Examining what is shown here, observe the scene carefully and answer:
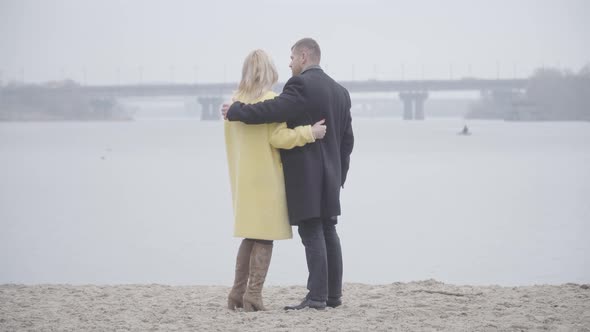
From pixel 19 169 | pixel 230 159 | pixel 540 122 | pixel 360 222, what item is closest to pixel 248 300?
pixel 230 159

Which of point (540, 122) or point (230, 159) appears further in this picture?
point (540, 122)

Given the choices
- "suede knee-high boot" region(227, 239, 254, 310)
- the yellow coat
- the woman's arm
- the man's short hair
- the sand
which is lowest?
the sand

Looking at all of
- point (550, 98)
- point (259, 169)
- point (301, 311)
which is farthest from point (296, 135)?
point (550, 98)

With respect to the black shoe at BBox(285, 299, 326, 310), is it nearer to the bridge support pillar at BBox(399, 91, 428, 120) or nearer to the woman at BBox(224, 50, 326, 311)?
the woman at BBox(224, 50, 326, 311)

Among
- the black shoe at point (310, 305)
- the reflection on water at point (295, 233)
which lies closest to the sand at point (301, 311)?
the black shoe at point (310, 305)

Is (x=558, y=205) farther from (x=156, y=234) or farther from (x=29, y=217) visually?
(x=29, y=217)

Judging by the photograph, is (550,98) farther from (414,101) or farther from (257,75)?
(257,75)

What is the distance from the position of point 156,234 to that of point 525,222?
638 cm

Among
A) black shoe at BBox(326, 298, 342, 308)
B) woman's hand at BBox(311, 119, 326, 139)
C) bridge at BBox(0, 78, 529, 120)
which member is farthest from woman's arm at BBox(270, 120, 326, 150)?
bridge at BBox(0, 78, 529, 120)

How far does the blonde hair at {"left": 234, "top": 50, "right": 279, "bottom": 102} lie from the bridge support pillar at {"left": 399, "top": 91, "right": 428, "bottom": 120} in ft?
325

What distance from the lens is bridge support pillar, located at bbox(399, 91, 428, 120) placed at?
105m

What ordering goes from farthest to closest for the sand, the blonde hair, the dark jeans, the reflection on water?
the reflection on water < the dark jeans < the blonde hair < the sand

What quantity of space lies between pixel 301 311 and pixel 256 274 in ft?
1.38

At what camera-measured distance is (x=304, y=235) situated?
6.45 m
